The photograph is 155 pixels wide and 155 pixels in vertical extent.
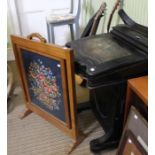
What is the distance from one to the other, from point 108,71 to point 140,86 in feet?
0.58

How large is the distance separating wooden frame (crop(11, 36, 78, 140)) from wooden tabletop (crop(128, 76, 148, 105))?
1.10 feet

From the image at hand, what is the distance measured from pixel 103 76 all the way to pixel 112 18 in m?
1.17

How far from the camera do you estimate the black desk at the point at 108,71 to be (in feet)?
3.49

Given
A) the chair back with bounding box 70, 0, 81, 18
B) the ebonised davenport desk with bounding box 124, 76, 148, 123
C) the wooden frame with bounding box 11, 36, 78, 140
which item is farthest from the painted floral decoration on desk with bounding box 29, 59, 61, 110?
the chair back with bounding box 70, 0, 81, 18

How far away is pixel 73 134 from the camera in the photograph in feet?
4.80

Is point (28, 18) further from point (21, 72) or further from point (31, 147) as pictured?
point (31, 147)

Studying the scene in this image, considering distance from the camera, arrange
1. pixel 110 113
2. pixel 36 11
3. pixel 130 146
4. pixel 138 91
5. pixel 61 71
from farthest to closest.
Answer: pixel 36 11, pixel 110 113, pixel 61 71, pixel 130 146, pixel 138 91

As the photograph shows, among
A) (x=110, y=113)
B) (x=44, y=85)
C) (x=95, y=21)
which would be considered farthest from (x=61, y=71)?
(x=95, y=21)

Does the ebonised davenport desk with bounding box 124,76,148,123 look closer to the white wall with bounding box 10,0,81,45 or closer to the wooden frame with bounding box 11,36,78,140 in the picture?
the wooden frame with bounding box 11,36,78,140

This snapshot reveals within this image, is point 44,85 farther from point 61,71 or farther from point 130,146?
point 130,146

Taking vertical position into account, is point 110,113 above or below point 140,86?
below

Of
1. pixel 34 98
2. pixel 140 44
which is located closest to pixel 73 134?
pixel 34 98

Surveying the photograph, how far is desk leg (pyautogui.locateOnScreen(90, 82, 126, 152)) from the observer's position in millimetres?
1275

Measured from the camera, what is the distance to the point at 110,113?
4.51 ft
